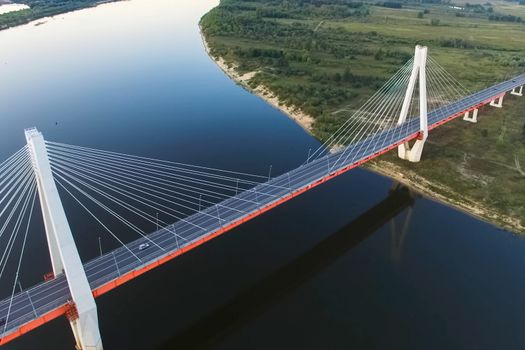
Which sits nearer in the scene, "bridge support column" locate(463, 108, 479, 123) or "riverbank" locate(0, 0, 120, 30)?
"bridge support column" locate(463, 108, 479, 123)

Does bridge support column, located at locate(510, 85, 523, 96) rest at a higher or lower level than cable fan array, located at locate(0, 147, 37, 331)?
lower

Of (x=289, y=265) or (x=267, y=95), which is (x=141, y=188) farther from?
(x=267, y=95)

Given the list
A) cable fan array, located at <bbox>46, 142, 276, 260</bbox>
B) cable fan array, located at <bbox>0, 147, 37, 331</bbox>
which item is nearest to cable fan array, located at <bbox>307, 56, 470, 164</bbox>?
cable fan array, located at <bbox>46, 142, 276, 260</bbox>

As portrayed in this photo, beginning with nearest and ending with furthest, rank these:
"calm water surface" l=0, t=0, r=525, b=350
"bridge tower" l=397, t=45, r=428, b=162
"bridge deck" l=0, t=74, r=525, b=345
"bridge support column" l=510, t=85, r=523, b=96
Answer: "bridge deck" l=0, t=74, r=525, b=345 → "calm water surface" l=0, t=0, r=525, b=350 → "bridge tower" l=397, t=45, r=428, b=162 → "bridge support column" l=510, t=85, r=523, b=96

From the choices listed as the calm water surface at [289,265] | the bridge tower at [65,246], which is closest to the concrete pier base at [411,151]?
the calm water surface at [289,265]

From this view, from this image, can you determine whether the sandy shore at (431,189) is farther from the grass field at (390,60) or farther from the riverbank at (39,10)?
the riverbank at (39,10)

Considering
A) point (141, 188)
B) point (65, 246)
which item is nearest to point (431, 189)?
point (141, 188)

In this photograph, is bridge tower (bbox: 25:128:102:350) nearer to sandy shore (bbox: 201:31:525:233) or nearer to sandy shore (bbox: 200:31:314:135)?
sandy shore (bbox: 201:31:525:233)
